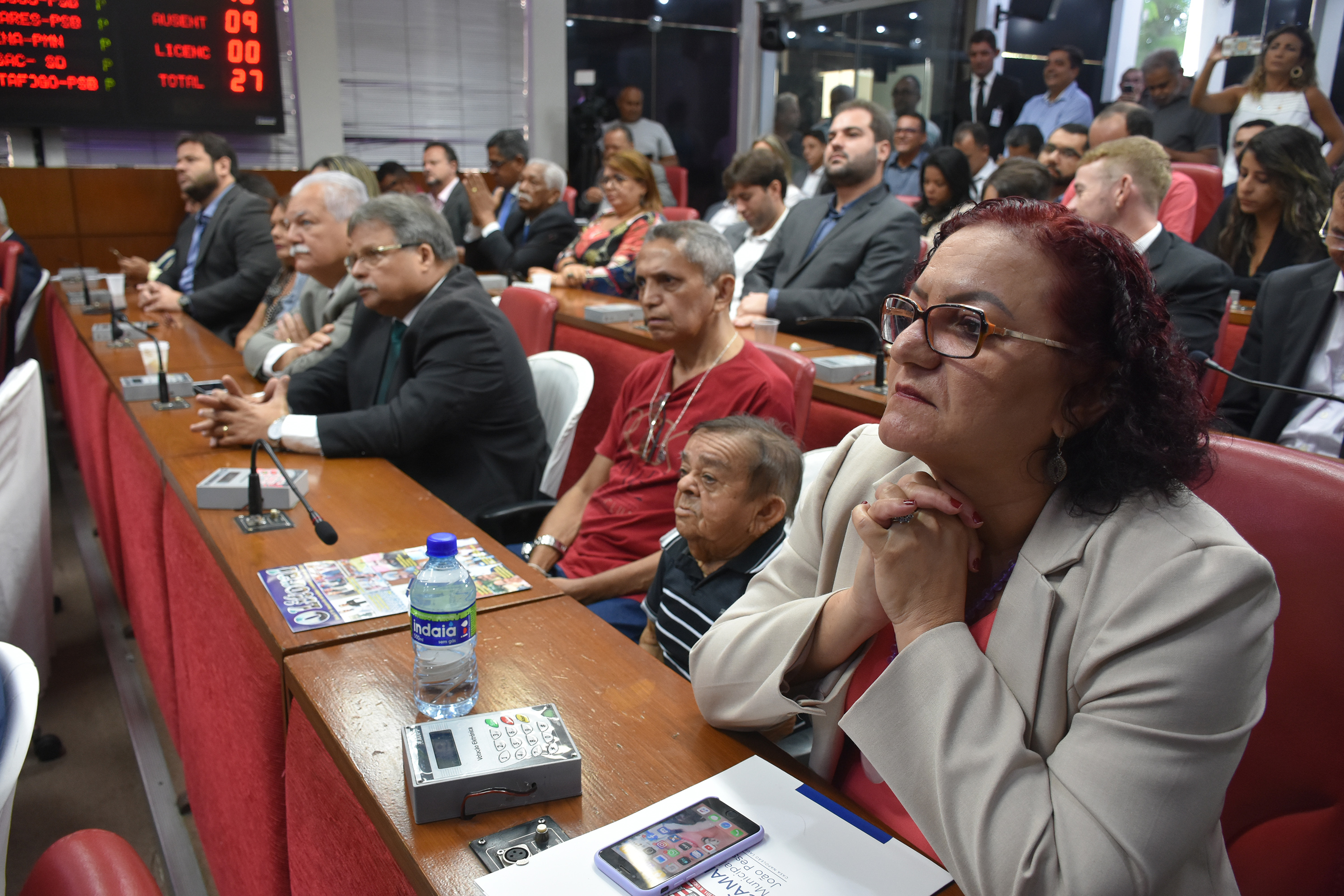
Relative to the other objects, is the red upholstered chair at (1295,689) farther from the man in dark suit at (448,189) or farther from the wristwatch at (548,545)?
the man in dark suit at (448,189)

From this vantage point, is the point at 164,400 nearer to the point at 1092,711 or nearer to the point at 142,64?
the point at 1092,711

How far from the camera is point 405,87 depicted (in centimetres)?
809

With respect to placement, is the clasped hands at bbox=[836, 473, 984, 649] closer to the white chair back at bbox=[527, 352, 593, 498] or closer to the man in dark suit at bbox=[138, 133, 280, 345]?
the white chair back at bbox=[527, 352, 593, 498]

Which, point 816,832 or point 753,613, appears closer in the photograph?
point 816,832

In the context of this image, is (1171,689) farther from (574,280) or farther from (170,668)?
(574,280)

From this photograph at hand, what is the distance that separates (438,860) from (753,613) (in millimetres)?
472

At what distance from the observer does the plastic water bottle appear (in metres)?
1.14

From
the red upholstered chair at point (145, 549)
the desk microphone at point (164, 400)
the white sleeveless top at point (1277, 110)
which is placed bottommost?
the red upholstered chair at point (145, 549)

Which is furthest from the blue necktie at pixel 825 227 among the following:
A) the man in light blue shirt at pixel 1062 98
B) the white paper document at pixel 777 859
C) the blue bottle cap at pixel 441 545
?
the man in light blue shirt at pixel 1062 98

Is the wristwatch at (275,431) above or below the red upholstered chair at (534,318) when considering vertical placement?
below

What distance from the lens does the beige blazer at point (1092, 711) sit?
0.79 meters

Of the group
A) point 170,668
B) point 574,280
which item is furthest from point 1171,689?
point 574,280

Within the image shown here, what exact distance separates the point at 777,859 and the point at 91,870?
60cm

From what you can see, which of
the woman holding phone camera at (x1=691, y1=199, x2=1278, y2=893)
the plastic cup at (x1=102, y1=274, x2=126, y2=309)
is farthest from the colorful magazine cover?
the plastic cup at (x1=102, y1=274, x2=126, y2=309)
